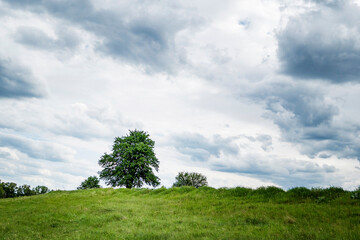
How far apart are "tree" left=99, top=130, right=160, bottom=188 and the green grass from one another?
92.5 ft

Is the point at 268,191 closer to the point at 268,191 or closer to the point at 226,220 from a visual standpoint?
the point at 268,191

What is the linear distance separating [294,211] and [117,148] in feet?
132

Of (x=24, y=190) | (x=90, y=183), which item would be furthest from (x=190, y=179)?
(x=24, y=190)

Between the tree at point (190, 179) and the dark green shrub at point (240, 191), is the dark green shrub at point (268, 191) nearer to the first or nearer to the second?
the dark green shrub at point (240, 191)

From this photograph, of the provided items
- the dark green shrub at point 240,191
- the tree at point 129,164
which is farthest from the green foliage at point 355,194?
the tree at point 129,164

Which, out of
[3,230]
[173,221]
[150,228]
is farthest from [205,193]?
[3,230]

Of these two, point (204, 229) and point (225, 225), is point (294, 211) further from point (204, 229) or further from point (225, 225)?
point (204, 229)

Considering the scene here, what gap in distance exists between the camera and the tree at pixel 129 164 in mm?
45969

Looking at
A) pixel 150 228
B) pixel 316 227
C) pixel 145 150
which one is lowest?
pixel 150 228

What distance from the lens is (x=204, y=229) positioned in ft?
34.1

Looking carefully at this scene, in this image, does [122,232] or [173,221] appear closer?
[122,232]

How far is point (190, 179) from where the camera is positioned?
89.8m

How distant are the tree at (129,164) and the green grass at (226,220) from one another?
2818cm

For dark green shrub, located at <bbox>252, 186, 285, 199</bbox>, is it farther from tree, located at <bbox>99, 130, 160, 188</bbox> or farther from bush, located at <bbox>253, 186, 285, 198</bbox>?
tree, located at <bbox>99, 130, 160, 188</bbox>
